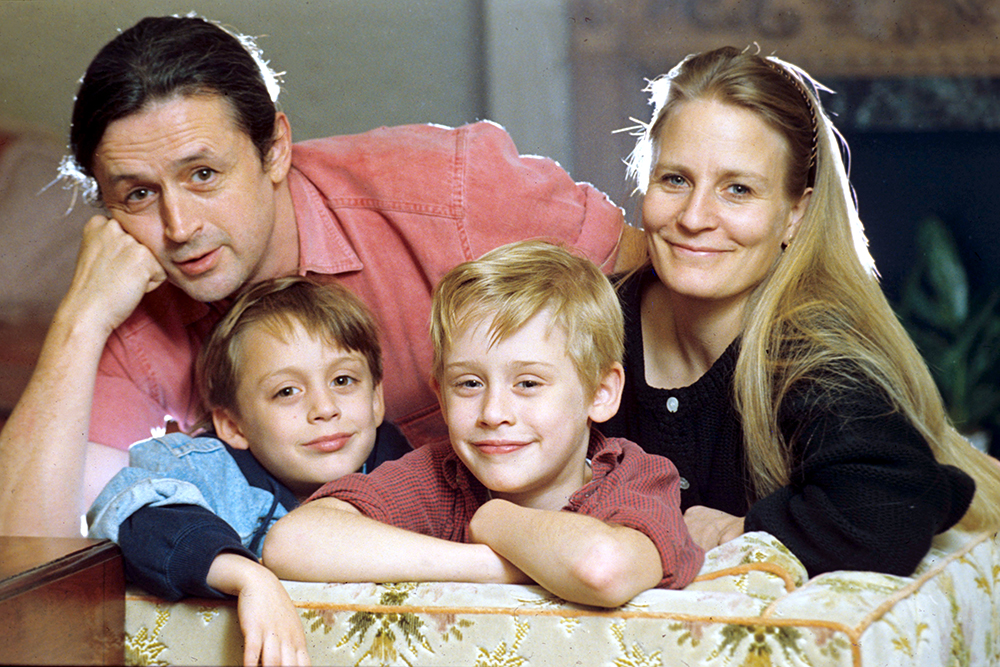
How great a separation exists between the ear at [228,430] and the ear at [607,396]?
0.48 metres

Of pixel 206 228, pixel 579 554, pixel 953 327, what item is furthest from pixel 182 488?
pixel 953 327

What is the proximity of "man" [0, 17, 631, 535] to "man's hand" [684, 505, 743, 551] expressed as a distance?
39 cm

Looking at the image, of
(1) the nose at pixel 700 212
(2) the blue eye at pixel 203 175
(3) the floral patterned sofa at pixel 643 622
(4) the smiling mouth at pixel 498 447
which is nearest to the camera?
(3) the floral patterned sofa at pixel 643 622

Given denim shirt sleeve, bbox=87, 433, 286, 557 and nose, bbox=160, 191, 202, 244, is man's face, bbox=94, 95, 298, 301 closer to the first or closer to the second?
nose, bbox=160, 191, 202, 244

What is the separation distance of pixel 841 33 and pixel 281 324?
2.75ft

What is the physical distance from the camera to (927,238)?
51.1 inches

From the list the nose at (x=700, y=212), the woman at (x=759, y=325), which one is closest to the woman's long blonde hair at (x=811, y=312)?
the woman at (x=759, y=325)

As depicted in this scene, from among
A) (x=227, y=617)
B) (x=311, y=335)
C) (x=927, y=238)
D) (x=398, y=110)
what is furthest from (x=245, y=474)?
(x=927, y=238)

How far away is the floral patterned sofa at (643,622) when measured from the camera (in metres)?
0.79

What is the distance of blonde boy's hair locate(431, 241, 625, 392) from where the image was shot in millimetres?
1016

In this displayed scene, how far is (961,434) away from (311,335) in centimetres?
88

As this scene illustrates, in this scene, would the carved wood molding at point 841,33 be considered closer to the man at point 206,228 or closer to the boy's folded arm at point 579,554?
the man at point 206,228

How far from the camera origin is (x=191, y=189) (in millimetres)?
1251

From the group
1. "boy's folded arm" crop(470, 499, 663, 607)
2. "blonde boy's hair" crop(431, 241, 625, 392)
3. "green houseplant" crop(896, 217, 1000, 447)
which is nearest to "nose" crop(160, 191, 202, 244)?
"blonde boy's hair" crop(431, 241, 625, 392)
